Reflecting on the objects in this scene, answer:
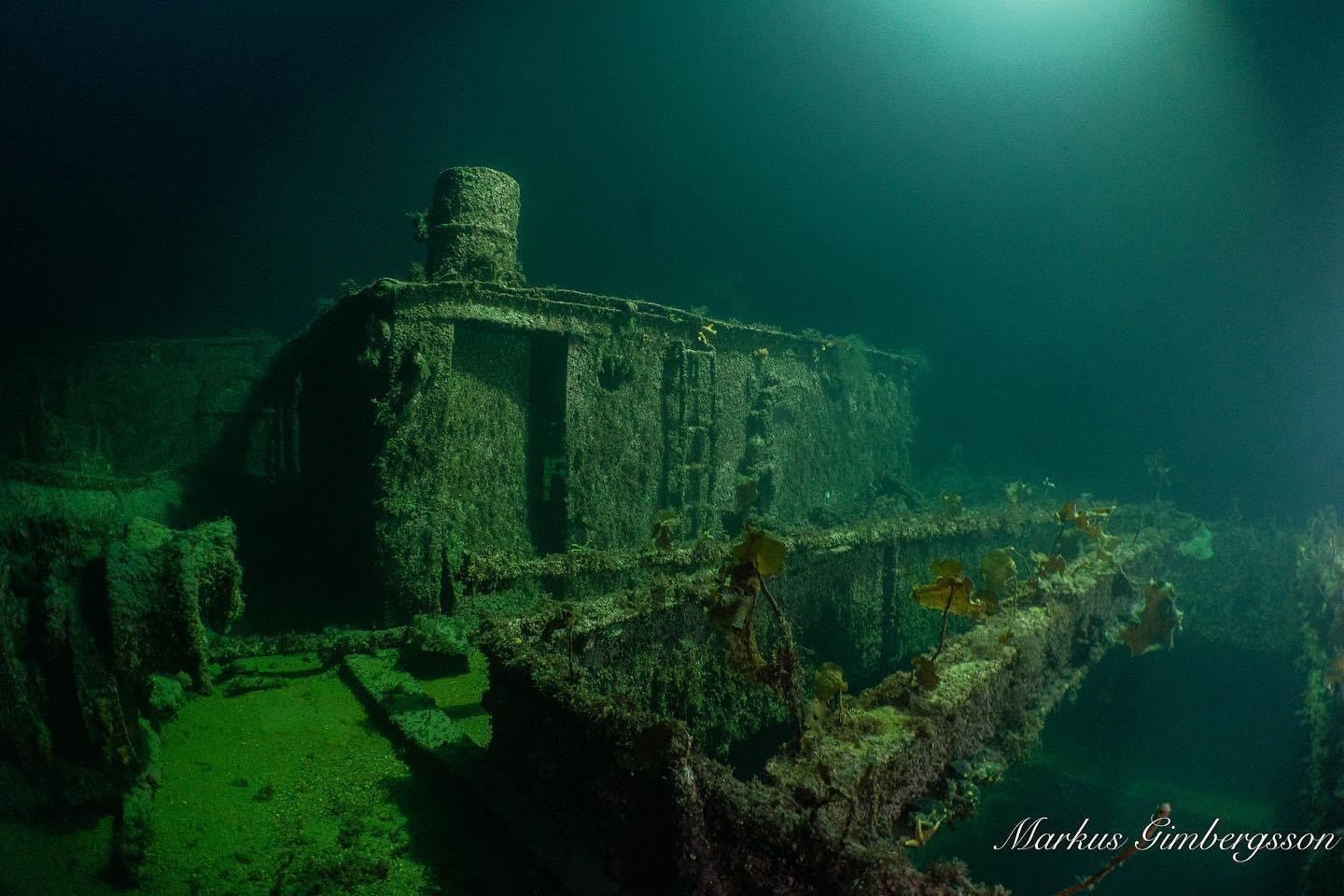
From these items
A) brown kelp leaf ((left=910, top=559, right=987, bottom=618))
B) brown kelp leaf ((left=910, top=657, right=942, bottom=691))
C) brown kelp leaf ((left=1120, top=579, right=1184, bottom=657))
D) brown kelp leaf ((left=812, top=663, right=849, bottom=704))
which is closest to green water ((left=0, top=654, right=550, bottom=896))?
brown kelp leaf ((left=812, top=663, right=849, bottom=704))

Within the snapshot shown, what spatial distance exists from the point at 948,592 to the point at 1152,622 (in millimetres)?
6343

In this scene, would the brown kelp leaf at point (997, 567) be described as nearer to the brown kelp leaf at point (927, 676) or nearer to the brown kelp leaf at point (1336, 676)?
the brown kelp leaf at point (927, 676)

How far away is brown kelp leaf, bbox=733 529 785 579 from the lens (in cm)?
317

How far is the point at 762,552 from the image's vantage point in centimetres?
321

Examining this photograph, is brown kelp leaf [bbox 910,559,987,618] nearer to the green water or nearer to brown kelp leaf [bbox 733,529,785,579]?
brown kelp leaf [bbox 733,529,785,579]

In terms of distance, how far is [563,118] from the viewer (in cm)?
4569

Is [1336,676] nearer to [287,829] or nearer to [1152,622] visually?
[1152,622]

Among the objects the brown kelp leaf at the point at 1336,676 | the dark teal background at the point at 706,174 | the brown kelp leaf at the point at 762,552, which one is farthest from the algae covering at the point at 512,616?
the dark teal background at the point at 706,174

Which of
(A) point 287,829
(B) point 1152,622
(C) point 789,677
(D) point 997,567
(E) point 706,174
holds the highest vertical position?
(E) point 706,174

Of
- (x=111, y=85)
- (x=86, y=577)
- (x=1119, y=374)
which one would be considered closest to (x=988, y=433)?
(x=1119, y=374)

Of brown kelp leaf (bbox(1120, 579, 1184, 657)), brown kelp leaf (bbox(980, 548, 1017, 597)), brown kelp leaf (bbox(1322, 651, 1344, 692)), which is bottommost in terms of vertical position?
brown kelp leaf (bbox(1322, 651, 1344, 692))

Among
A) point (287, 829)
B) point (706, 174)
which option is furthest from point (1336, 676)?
point (706, 174)

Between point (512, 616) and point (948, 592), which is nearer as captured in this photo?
point (948, 592)

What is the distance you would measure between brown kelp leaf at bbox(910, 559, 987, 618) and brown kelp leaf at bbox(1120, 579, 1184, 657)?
577cm
